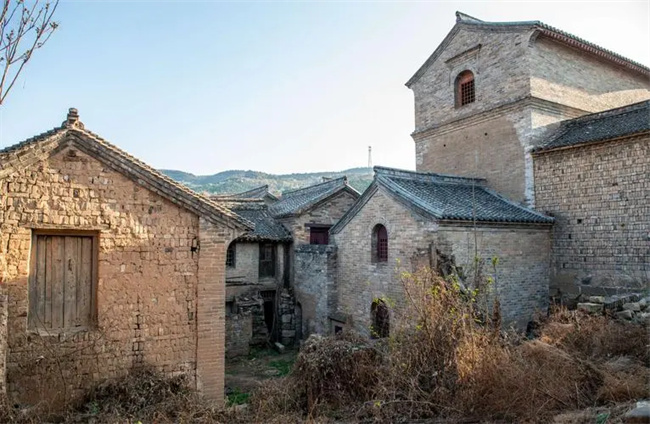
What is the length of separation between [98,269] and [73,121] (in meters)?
2.88

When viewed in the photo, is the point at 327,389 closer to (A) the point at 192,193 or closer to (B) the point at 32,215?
(A) the point at 192,193

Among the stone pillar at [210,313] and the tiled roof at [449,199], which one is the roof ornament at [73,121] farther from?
the tiled roof at [449,199]

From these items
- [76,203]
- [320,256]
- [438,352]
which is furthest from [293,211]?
[438,352]

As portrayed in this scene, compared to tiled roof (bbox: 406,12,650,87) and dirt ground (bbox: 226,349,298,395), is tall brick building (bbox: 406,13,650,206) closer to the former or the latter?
tiled roof (bbox: 406,12,650,87)

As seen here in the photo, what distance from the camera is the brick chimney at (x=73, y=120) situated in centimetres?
833

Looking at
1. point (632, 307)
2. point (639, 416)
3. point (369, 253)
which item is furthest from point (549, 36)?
point (639, 416)

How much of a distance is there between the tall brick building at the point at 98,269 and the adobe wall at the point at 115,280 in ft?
0.06

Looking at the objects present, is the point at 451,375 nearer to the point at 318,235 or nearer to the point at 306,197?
the point at 318,235

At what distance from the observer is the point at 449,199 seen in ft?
48.0

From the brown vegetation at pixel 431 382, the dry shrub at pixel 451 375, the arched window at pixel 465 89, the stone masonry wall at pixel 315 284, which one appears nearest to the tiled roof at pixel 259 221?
the stone masonry wall at pixel 315 284

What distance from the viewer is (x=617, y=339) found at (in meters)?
8.08

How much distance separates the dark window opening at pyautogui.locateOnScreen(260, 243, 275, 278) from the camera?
20.5m

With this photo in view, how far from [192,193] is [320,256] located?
9.04 metres

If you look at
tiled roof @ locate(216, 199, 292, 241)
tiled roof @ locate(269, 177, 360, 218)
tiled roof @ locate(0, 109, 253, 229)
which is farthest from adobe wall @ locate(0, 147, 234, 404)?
tiled roof @ locate(269, 177, 360, 218)
